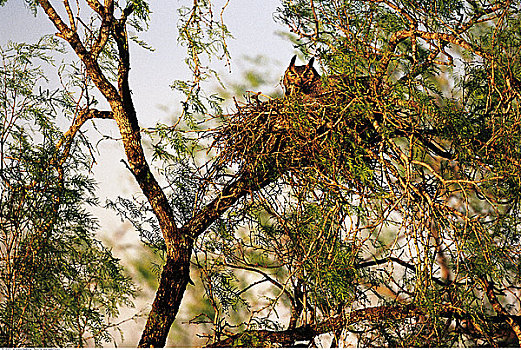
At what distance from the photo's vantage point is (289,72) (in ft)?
3.90

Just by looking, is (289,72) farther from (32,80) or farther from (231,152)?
(32,80)

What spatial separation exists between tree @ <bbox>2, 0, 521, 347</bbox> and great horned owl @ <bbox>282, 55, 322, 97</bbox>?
57 millimetres

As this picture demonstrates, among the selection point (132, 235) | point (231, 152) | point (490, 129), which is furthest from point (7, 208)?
point (490, 129)

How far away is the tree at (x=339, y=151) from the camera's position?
39.6 inches

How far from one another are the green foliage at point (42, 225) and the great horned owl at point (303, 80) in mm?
433

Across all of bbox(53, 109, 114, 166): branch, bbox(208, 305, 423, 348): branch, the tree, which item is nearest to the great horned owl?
the tree

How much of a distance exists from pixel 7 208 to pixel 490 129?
0.93 metres

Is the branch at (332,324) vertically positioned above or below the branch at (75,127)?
below

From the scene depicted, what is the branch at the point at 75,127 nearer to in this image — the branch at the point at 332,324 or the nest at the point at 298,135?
the nest at the point at 298,135

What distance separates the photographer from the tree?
1.01 meters

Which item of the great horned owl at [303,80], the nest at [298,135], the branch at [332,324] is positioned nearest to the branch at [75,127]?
the nest at [298,135]

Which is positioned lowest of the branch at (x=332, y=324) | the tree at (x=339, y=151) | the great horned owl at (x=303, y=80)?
the branch at (x=332, y=324)

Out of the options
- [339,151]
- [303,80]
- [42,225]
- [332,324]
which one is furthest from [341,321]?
[42,225]

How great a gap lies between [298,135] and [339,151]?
0.08 meters
